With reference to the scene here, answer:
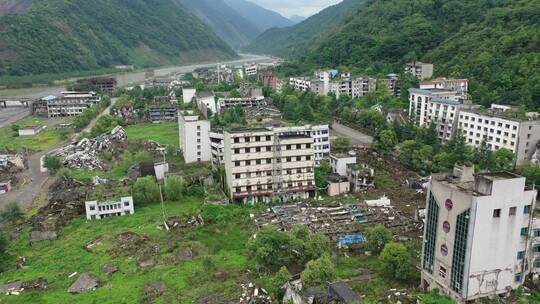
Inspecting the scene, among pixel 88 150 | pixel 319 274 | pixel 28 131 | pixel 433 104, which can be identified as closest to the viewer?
pixel 319 274

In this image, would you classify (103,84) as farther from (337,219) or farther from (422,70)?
(337,219)

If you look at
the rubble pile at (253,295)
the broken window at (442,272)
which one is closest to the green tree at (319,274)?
the rubble pile at (253,295)

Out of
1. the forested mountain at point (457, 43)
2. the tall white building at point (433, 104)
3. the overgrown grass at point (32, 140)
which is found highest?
the forested mountain at point (457, 43)

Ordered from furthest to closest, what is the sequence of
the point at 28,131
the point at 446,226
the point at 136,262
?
the point at 28,131, the point at 136,262, the point at 446,226

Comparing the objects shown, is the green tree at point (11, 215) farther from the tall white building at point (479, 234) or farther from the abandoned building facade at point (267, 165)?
the tall white building at point (479, 234)

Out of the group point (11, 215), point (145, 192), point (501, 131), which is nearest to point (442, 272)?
point (145, 192)

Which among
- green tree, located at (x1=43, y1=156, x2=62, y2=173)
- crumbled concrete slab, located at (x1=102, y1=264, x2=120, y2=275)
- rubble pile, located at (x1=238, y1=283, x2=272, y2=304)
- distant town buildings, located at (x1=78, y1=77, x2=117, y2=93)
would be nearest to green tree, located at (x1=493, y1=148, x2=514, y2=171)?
rubble pile, located at (x1=238, y1=283, x2=272, y2=304)

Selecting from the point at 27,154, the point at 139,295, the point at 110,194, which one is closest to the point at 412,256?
the point at 139,295

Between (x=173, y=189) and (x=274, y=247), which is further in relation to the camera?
(x=173, y=189)
